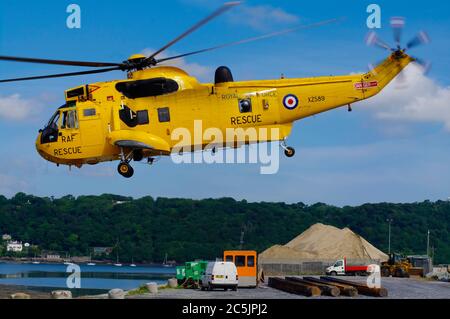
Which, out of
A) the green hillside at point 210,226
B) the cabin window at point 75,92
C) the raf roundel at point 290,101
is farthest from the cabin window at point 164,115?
the green hillside at point 210,226

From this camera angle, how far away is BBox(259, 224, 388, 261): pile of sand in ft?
310

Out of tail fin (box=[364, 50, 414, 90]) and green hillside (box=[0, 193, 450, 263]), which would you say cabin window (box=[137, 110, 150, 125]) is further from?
green hillside (box=[0, 193, 450, 263])

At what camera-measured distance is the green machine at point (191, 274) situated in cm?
5341

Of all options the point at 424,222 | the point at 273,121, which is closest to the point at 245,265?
the point at 273,121

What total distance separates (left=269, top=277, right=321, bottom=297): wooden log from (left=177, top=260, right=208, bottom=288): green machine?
495 centimetres

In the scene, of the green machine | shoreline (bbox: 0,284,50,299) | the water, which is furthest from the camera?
the water

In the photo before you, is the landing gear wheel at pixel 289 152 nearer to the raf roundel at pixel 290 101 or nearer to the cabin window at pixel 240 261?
the raf roundel at pixel 290 101

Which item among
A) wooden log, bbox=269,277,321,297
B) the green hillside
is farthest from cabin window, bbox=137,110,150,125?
the green hillside

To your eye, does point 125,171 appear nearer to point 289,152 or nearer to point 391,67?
point 289,152

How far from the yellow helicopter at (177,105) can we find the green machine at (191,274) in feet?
47.4

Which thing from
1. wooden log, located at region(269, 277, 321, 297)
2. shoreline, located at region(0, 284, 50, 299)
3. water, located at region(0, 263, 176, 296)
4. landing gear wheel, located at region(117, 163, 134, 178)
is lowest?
water, located at region(0, 263, 176, 296)

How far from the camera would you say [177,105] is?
4044 centimetres
